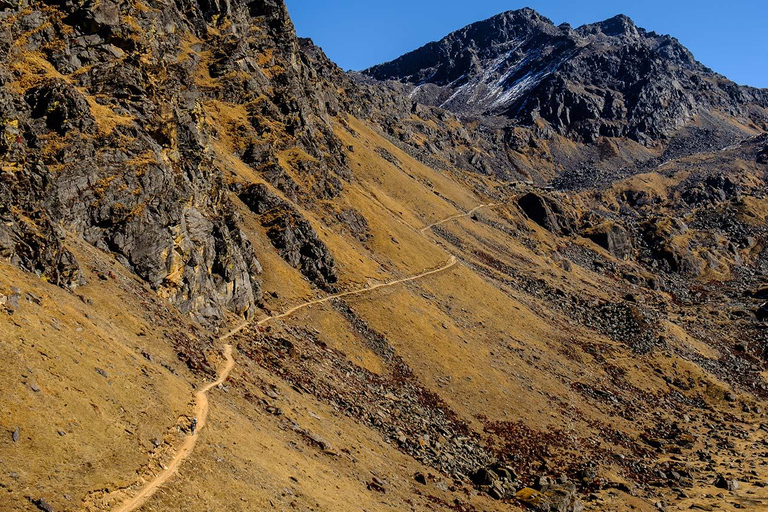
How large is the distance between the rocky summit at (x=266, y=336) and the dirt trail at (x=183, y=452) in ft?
0.42

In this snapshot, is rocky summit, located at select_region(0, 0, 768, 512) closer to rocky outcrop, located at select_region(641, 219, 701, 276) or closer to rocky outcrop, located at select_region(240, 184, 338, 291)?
rocky outcrop, located at select_region(240, 184, 338, 291)

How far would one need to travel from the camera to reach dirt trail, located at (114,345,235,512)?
21453 mm

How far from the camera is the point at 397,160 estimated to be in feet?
490

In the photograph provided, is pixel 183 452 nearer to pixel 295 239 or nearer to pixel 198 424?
pixel 198 424

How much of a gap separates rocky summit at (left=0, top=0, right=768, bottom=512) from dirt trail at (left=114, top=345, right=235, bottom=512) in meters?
0.13

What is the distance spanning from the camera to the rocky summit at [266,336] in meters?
25.7

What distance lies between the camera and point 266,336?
4712 centimetres


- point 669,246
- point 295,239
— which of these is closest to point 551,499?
point 295,239

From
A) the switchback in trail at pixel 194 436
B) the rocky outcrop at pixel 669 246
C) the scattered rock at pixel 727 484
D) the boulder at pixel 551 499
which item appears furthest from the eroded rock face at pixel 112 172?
the rocky outcrop at pixel 669 246

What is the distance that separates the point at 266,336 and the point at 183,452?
2158 cm

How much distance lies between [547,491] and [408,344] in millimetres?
21548

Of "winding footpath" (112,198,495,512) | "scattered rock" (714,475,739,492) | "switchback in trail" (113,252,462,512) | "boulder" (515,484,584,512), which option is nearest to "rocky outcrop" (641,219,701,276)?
"scattered rock" (714,475,739,492)

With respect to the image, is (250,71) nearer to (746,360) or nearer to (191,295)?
(191,295)

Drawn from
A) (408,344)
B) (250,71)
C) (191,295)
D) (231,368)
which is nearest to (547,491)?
(408,344)
